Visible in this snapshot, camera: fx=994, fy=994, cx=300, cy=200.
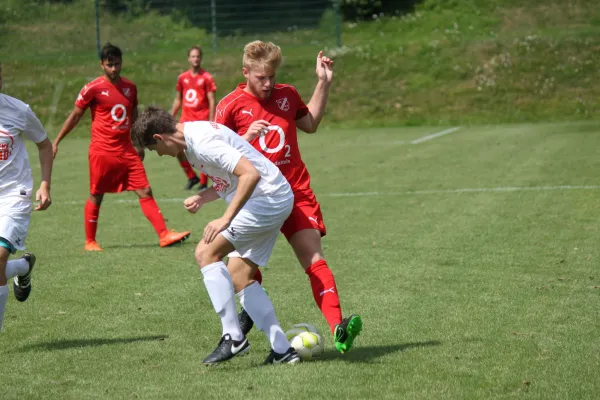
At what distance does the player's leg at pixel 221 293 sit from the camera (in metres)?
5.60

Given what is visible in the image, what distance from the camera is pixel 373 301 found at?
7418 mm

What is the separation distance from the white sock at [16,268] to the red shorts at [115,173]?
361 cm

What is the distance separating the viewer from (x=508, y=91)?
2970 centimetres

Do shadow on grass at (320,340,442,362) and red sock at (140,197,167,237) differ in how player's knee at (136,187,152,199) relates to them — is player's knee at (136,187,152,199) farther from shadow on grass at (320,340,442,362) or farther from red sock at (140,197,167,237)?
shadow on grass at (320,340,442,362)

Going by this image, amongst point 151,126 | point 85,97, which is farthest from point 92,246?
point 151,126

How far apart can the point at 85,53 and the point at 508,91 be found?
14.5 m

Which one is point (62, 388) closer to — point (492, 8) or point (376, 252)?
point (376, 252)

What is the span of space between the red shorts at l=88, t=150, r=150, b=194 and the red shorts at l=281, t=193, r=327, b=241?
15.7ft

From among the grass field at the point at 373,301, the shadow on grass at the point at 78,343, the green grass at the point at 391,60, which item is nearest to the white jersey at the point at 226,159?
the grass field at the point at 373,301

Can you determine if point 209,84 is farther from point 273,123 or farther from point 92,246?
point 273,123

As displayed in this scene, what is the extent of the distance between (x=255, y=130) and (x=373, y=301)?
7.05 ft

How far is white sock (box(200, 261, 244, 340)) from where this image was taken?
560cm

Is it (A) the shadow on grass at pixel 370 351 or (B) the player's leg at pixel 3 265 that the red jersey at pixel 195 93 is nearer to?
(B) the player's leg at pixel 3 265

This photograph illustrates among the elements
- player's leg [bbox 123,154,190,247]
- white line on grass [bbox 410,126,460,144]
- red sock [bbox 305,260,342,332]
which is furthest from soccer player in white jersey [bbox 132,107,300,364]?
white line on grass [bbox 410,126,460,144]
